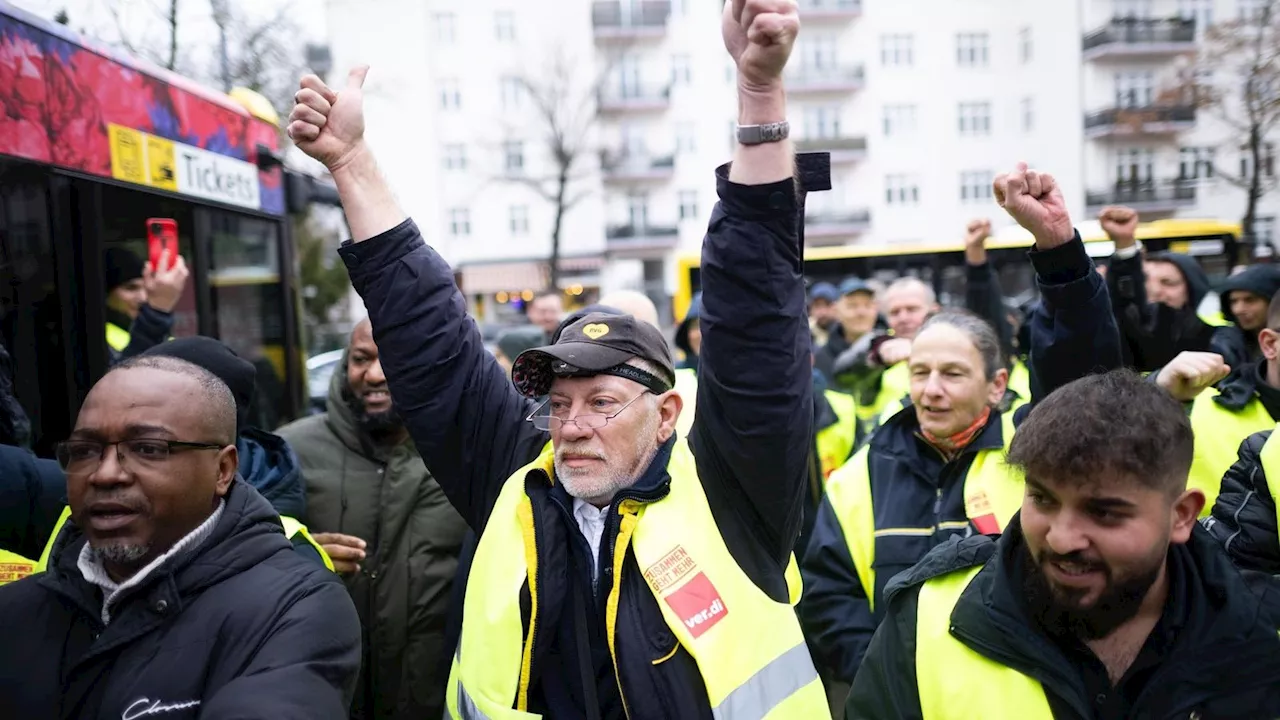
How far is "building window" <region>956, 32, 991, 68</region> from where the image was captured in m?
41.7

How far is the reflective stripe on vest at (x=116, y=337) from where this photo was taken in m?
4.70

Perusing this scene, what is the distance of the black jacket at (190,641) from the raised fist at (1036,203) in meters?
2.02

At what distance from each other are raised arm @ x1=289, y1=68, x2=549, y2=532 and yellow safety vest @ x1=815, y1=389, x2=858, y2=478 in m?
2.87

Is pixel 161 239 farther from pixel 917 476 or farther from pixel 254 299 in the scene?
pixel 917 476

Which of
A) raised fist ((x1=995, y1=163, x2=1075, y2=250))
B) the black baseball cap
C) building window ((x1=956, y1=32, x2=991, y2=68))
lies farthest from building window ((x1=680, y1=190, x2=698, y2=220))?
the black baseball cap

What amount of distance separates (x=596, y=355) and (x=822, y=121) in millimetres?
42863

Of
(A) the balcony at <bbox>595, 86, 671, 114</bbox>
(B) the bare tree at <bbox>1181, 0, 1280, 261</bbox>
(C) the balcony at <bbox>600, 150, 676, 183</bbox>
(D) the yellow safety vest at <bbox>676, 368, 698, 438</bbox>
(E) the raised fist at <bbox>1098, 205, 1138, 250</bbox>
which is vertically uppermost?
(A) the balcony at <bbox>595, 86, 671, 114</bbox>

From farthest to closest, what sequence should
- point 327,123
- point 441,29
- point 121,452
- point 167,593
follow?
1. point 441,29
2. point 327,123
3. point 121,452
4. point 167,593

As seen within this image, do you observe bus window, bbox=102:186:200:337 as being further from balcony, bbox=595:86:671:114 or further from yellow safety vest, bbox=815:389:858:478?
balcony, bbox=595:86:671:114

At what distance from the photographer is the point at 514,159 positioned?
4141 centimetres

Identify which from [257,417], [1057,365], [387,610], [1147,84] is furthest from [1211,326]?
[1147,84]

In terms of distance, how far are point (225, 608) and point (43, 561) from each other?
0.80 metres

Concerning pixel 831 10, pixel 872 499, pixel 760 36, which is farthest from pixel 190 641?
pixel 831 10

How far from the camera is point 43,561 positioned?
259 centimetres
